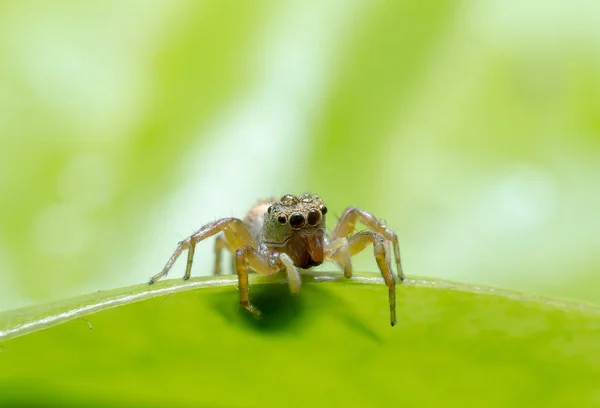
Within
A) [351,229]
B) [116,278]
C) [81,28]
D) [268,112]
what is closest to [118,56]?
[81,28]

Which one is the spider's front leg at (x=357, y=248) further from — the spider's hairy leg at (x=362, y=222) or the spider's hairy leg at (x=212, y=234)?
the spider's hairy leg at (x=212, y=234)

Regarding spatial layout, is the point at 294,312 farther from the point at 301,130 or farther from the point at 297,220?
the point at 301,130

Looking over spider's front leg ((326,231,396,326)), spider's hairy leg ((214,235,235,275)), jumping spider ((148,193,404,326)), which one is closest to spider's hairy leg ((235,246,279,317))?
jumping spider ((148,193,404,326))

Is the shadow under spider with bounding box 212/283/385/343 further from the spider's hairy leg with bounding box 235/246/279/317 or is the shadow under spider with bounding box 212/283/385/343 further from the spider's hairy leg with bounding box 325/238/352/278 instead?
the spider's hairy leg with bounding box 325/238/352/278

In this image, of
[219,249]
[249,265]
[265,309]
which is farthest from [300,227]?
[265,309]

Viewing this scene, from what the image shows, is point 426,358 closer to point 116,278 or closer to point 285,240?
point 285,240

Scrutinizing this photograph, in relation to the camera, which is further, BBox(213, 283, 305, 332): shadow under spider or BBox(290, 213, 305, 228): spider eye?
BBox(290, 213, 305, 228): spider eye
